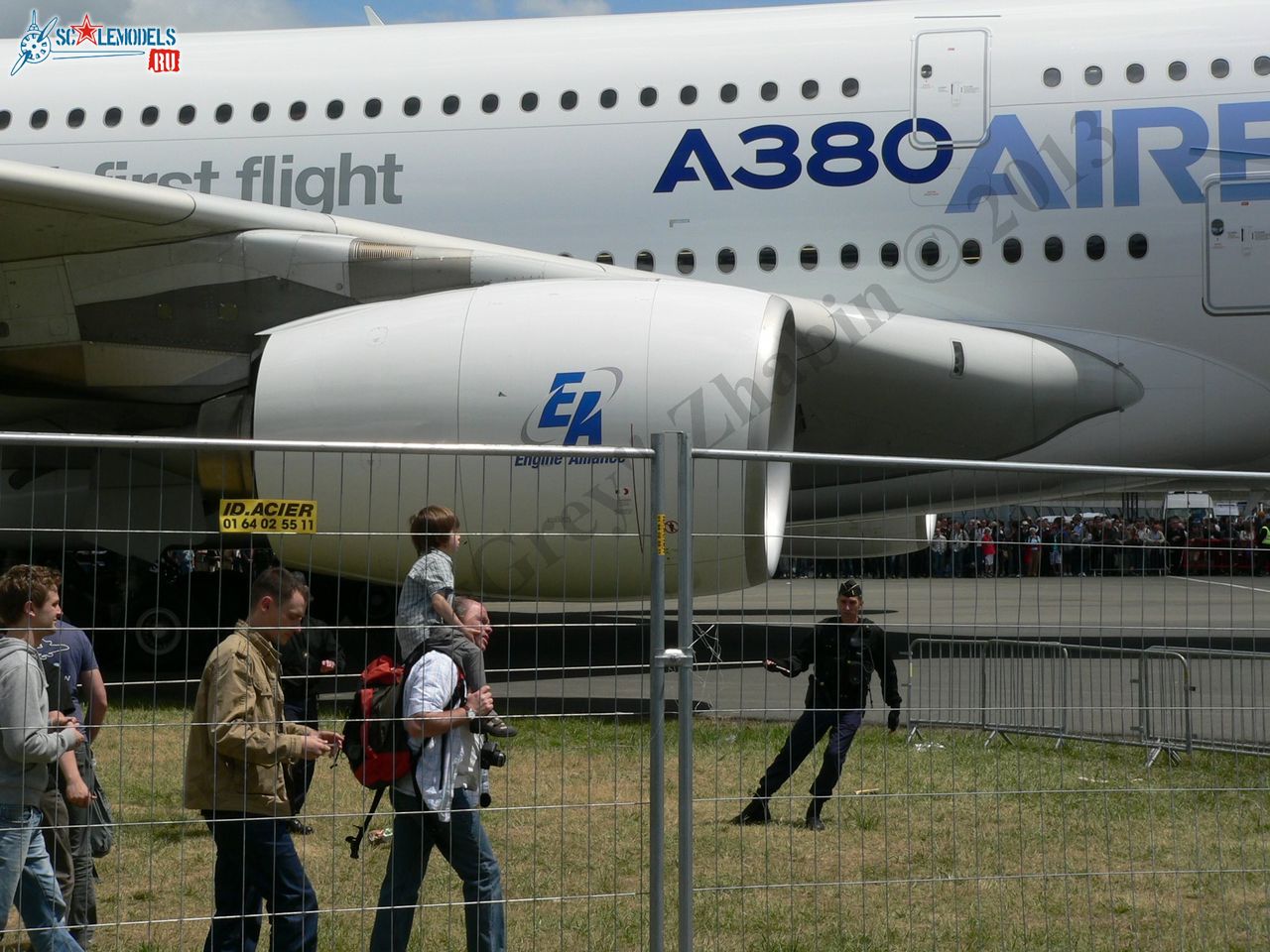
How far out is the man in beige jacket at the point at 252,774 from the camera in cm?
341

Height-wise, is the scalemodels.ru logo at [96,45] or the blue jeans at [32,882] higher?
the scalemodels.ru logo at [96,45]

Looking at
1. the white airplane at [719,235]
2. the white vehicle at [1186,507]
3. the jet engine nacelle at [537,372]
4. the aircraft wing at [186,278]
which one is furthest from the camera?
the aircraft wing at [186,278]

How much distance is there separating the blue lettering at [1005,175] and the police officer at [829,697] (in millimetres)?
5417

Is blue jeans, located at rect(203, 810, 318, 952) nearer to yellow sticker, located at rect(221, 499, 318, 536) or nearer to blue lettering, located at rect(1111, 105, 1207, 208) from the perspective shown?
yellow sticker, located at rect(221, 499, 318, 536)

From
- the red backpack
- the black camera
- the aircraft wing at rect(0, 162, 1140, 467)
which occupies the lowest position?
the black camera

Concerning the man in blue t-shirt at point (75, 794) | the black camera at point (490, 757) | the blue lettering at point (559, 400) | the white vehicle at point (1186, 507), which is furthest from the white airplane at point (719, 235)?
the black camera at point (490, 757)

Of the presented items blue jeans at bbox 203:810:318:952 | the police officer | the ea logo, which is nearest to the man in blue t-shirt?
blue jeans at bbox 203:810:318:952

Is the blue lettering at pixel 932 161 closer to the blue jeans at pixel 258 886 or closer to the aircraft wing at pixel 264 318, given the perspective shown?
the aircraft wing at pixel 264 318

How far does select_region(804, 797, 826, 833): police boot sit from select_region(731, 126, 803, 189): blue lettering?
611 cm

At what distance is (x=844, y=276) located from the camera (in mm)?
10250

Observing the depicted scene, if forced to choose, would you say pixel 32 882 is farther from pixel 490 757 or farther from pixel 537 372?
pixel 537 372

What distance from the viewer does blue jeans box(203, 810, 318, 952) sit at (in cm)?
346

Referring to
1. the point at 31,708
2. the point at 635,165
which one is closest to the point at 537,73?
the point at 635,165

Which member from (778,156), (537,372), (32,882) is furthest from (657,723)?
(778,156)
